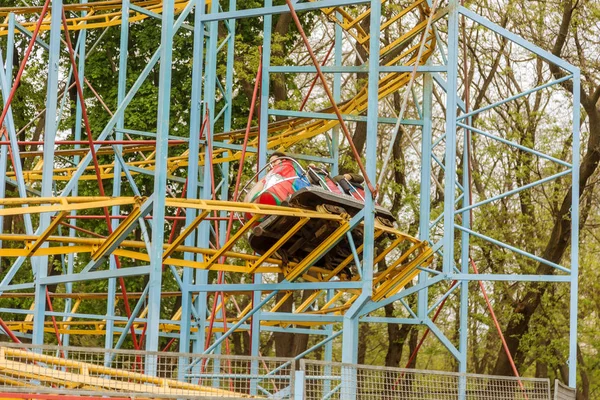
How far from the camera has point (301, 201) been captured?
629 inches

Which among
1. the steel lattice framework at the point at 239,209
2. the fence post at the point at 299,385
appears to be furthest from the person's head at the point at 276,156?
the fence post at the point at 299,385

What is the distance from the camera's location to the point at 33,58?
34281 millimetres

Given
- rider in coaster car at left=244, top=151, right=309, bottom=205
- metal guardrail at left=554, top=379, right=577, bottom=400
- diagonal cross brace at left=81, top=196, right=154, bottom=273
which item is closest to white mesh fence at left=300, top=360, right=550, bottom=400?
metal guardrail at left=554, top=379, right=577, bottom=400

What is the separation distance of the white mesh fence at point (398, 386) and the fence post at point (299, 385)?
13 centimetres

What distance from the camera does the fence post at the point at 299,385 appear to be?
35.2ft

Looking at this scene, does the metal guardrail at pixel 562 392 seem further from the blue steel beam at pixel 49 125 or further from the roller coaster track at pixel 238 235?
the blue steel beam at pixel 49 125

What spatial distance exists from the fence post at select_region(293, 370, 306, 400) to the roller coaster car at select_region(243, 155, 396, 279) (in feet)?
17.4

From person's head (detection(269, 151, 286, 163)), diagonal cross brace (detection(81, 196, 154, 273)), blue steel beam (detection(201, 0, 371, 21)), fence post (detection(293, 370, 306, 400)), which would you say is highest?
blue steel beam (detection(201, 0, 371, 21))

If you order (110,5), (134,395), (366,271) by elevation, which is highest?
(110,5)

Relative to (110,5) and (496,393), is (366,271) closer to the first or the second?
(496,393)

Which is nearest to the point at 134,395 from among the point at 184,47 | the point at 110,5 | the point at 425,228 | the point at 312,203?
the point at 312,203

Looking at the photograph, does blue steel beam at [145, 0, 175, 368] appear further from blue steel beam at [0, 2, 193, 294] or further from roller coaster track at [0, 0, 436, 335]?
blue steel beam at [0, 2, 193, 294]

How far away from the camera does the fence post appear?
10742 millimetres

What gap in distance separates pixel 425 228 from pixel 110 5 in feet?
24.4
